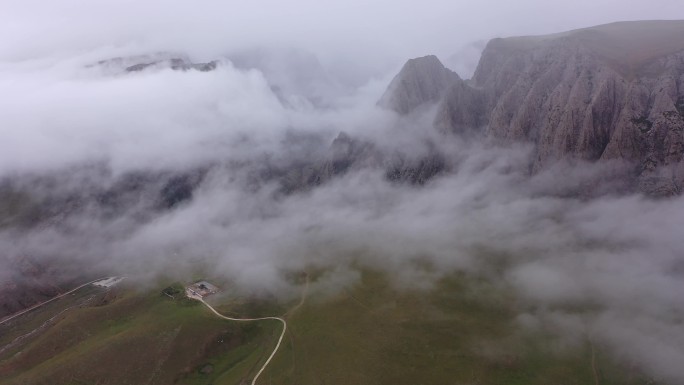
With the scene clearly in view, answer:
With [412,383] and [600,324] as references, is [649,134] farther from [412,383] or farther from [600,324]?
[412,383]

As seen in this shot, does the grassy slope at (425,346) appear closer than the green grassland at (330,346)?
Yes

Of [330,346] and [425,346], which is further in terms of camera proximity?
[330,346]

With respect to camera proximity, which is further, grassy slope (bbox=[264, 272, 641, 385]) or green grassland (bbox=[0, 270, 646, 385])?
green grassland (bbox=[0, 270, 646, 385])

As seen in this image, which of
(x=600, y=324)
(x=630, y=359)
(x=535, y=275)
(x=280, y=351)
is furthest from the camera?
(x=535, y=275)

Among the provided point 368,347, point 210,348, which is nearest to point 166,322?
point 210,348

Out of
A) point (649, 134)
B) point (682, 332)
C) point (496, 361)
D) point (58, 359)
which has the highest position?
point (649, 134)

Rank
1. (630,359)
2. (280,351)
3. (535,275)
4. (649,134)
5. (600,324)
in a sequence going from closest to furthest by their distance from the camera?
1. (630,359)
2. (600,324)
3. (280,351)
4. (535,275)
5. (649,134)

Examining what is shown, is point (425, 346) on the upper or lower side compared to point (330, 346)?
upper

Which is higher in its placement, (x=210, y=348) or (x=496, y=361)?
(x=496, y=361)
